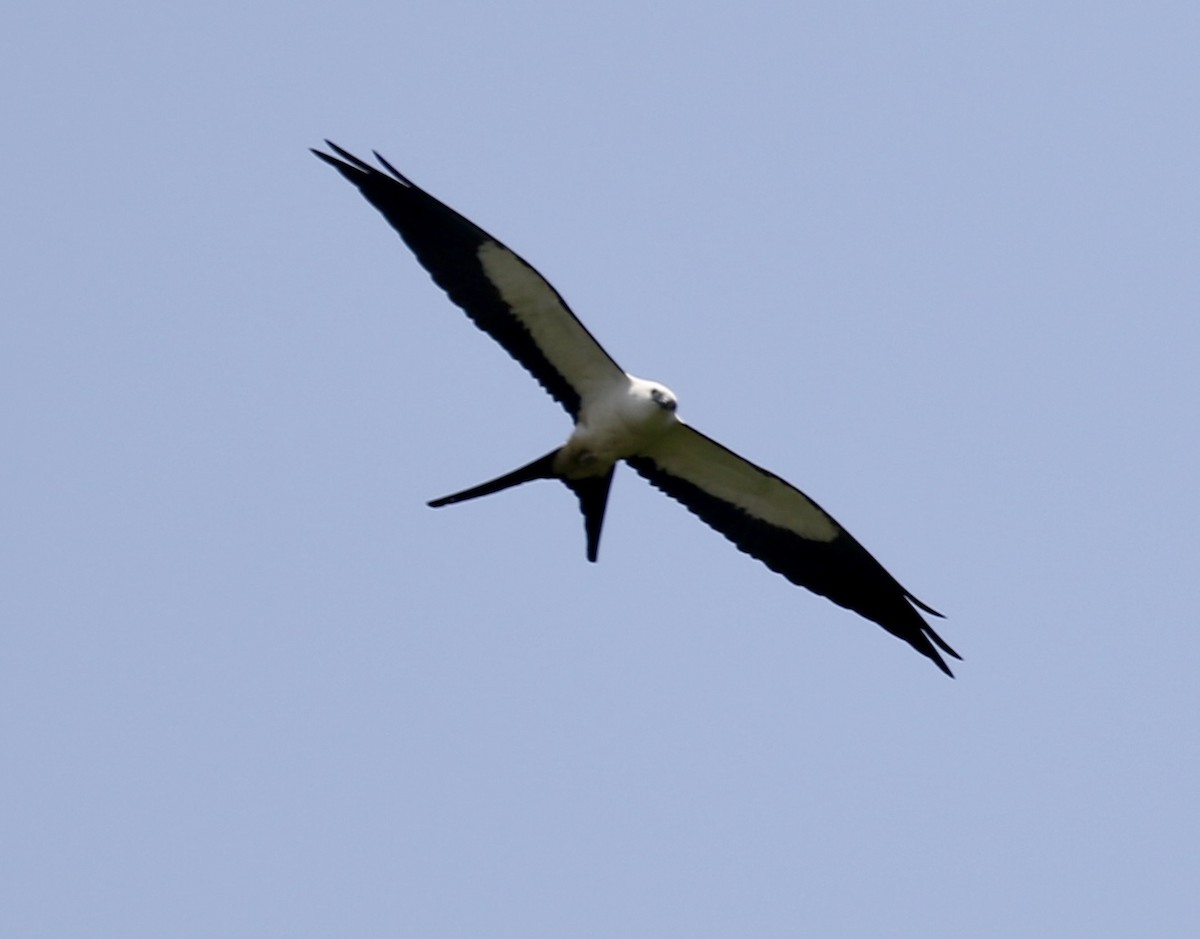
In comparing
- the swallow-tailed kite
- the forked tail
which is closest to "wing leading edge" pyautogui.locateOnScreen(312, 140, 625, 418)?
the swallow-tailed kite

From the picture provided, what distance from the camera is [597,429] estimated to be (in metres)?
16.9

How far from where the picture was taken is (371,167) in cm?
1672

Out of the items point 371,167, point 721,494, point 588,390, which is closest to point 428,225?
point 371,167

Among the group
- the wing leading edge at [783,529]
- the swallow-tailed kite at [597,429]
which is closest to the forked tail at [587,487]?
the swallow-tailed kite at [597,429]

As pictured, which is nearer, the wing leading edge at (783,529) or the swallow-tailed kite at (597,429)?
the swallow-tailed kite at (597,429)

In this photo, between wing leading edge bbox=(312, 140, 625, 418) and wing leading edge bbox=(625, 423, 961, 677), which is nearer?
wing leading edge bbox=(312, 140, 625, 418)

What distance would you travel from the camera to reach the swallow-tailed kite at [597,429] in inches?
656

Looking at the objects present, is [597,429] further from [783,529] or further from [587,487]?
[783,529]

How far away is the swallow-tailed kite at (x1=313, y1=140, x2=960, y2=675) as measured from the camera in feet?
54.6

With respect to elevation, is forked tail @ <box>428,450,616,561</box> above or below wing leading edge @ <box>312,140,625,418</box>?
below

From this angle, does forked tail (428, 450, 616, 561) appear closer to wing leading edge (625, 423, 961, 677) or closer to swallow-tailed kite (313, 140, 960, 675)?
swallow-tailed kite (313, 140, 960, 675)

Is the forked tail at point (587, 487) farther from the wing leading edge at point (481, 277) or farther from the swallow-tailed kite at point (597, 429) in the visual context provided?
the wing leading edge at point (481, 277)

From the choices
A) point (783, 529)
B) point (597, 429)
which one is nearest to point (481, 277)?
point (597, 429)

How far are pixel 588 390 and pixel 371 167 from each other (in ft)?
8.03
